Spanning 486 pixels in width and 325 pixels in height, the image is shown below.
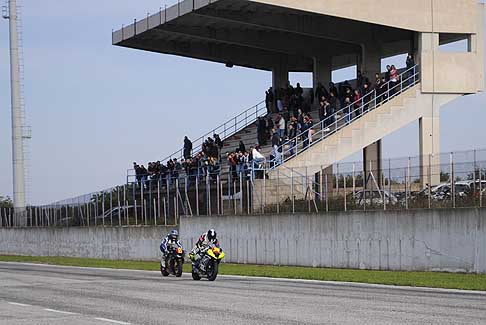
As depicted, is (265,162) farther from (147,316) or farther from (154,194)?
(147,316)

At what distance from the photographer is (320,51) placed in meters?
62.4

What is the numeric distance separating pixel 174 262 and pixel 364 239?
7.01 meters

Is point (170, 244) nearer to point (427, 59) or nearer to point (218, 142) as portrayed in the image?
point (427, 59)

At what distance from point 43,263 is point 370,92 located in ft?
59.1

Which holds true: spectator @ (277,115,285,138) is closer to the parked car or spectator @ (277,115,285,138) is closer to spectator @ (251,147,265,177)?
spectator @ (251,147,265,177)

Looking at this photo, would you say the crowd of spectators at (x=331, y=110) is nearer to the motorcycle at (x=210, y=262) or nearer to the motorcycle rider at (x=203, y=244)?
the motorcycle rider at (x=203, y=244)

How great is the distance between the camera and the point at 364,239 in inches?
1480

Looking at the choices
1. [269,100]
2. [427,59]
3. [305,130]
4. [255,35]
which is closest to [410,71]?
[427,59]

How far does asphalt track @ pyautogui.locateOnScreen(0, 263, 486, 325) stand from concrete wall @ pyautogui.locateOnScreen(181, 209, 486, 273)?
5524 mm

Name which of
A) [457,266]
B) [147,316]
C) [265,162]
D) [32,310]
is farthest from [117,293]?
[265,162]

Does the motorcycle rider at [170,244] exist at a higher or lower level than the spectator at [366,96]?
lower

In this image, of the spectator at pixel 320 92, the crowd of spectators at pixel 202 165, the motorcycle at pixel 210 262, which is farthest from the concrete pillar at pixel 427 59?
the motorcycle at pixel 210 262

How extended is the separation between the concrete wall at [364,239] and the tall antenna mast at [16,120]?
1111 inches

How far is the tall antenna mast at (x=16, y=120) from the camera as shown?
71.4 metres
